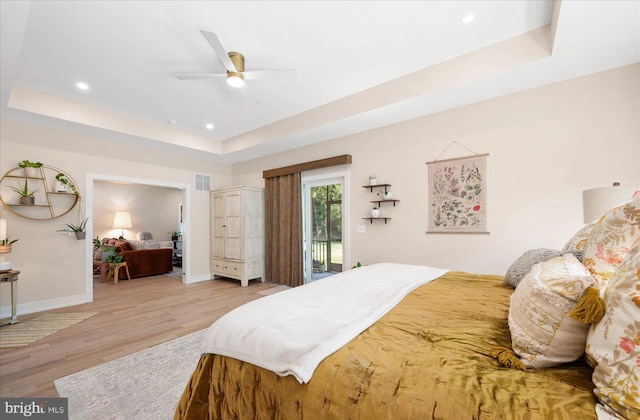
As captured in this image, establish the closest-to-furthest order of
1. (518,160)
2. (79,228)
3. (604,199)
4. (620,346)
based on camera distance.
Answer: (620,346) < (604,199) < (518,160) < (79,228)

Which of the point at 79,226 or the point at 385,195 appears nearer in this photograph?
the point at 385,195

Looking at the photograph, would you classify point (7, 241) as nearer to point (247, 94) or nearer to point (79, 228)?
point (79, 228)

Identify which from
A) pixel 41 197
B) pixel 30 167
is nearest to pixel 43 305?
pixel 41 197

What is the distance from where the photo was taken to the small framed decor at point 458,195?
2.96 meters

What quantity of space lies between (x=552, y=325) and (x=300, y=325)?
863 mm

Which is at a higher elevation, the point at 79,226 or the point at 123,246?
the point at 79,226

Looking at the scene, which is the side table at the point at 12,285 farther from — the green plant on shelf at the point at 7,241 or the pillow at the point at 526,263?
the pillow at the point at 526,263

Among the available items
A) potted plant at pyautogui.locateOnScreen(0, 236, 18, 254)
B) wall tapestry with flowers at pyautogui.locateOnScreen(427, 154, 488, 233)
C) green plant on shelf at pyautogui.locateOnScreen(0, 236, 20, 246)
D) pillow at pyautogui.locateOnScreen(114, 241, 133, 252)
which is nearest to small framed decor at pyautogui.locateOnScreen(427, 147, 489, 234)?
wall tapestry with flowers at pyautogui.locateOnScreen(427, 154, 488, 233)

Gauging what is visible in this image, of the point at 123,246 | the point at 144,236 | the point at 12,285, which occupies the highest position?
the point at 144,236

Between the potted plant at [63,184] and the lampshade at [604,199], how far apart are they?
19.7ft

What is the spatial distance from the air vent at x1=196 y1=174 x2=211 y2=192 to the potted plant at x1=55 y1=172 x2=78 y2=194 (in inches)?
75.9

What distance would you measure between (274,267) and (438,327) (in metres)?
4.13

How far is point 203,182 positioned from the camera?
5594 millimetres

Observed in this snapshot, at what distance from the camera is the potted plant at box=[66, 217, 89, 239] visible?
12.8 feet
